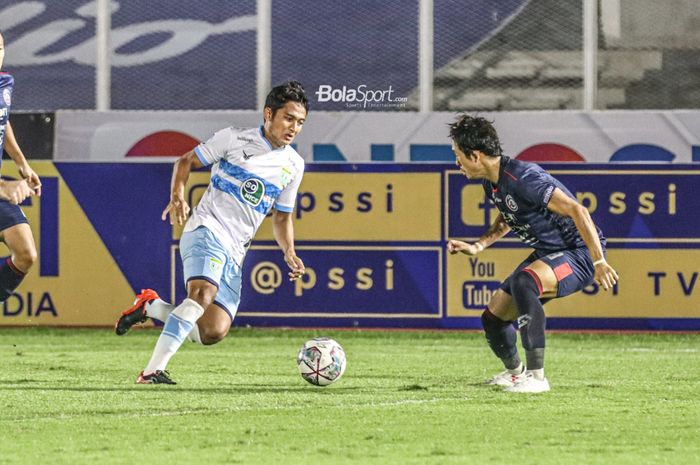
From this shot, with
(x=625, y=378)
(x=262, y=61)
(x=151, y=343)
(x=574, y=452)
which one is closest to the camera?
(x=574, y=452)

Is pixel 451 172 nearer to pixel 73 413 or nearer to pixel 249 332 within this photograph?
pixel 249 332

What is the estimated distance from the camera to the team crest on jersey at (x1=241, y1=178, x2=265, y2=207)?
9.13m

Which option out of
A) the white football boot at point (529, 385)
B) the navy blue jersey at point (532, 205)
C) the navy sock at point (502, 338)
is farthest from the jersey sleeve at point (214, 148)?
the white football boot at point (529, 385)

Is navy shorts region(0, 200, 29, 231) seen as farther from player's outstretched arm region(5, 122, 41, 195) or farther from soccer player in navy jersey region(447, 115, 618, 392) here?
soccer player in navy jersey region(447, 115, 618, 392)

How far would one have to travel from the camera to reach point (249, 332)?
1320 cm

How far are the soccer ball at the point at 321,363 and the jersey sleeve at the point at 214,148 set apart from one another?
3.94ft

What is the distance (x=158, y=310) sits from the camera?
916cm

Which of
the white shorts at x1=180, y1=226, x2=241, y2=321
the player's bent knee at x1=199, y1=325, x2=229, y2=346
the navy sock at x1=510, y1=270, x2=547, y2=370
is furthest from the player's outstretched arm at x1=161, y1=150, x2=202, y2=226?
the navy sock at x1=510, y1=270, x2=547, y2=370

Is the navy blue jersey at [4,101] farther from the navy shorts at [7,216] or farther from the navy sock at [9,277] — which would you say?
the navy sock at [9,277]

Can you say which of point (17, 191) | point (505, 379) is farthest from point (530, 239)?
point (17, 191)

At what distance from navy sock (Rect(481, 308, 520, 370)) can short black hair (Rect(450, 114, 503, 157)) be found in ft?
3.27

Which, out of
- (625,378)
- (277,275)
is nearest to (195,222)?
(625,378)

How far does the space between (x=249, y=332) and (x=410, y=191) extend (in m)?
1.79

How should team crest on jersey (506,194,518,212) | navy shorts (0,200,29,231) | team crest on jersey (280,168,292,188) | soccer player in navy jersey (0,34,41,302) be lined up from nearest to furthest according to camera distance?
1. team crest on jersey (506,194,518,212)
2. team crest on jersey (280,168,292,188)
3. soccer player in navy jersey (0,34,41,302)
4. navy shorts (0,200,29,231)
